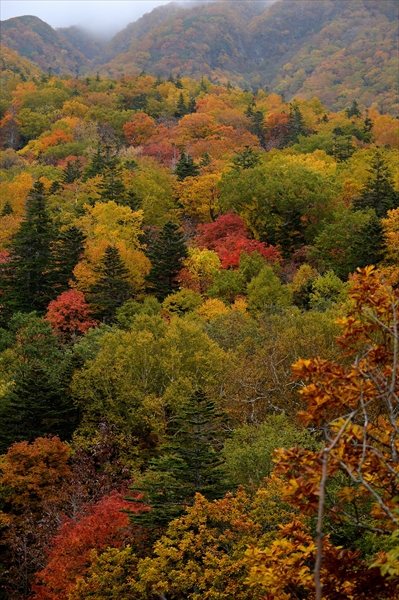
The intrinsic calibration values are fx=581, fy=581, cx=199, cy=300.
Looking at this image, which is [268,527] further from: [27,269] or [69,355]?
[27,269]

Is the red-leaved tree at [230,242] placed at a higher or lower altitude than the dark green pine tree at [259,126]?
lower

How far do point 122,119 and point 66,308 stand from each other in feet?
205

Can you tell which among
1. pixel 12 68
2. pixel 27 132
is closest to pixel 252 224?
pixel 27 132

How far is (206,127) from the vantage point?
84938 mm

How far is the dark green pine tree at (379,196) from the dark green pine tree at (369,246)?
6.85 m

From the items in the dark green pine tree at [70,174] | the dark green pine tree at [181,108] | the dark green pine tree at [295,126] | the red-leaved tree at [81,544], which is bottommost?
the red-leaved tree at [81,544]

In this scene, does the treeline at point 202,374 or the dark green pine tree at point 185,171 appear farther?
the dark green pine tree at point 185,171

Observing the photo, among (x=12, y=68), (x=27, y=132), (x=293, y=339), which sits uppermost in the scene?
(x=12, y=68)

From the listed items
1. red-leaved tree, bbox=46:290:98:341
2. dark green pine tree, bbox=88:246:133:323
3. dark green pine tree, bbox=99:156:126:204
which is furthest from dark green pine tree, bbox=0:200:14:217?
red-leaved tree, bbox=46:290:98:341

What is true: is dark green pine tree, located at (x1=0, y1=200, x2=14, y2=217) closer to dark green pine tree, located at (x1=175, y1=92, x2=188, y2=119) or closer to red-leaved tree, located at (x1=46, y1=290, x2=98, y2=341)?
red-leaved tree, located at (x1=46, y1=290, x2=98, y2=341)

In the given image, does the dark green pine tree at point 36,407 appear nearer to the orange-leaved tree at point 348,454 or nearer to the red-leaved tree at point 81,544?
the red-leaved tree at point 81,544

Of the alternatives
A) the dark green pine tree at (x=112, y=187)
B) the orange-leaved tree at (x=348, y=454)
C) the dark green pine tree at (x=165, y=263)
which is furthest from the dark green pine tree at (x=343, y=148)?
the orange-leaved tree at (x=348, y=454)

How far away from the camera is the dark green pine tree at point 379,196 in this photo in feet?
156

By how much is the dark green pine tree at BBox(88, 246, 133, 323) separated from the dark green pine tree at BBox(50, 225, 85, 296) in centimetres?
382
